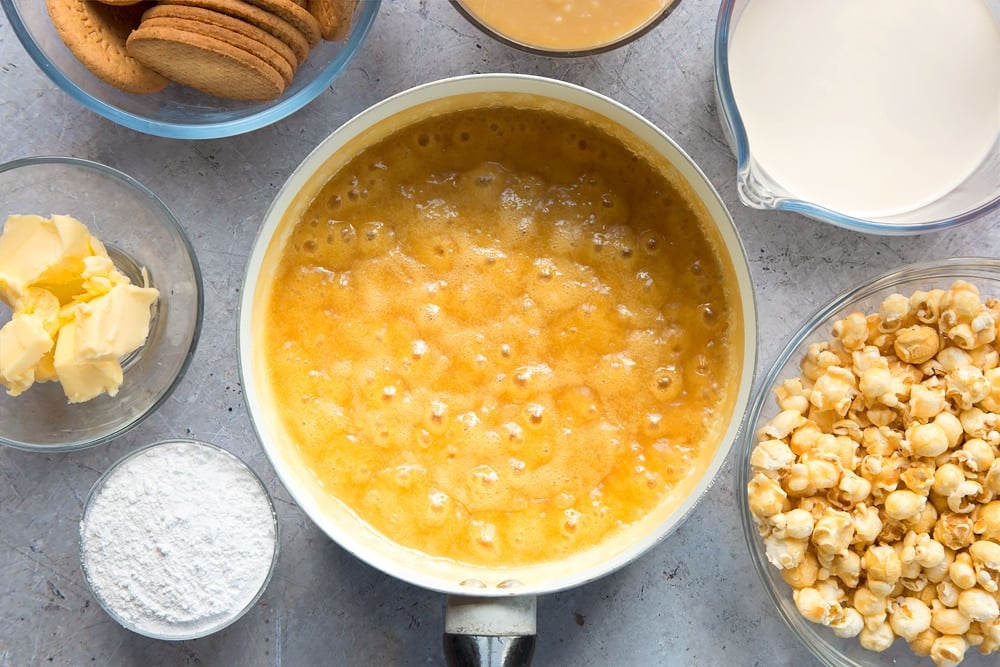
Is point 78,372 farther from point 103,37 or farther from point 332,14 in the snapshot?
point 332,14

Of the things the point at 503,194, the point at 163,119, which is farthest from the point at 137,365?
the point at 503,194

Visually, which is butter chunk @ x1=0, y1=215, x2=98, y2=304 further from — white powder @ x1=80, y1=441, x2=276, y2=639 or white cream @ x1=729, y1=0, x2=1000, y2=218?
white cream @ x1=729, y1=0, x2=1000, y2=218

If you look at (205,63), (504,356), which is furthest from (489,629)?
(205,63)

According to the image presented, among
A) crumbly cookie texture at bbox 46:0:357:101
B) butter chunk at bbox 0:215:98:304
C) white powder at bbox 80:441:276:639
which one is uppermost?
crumbly cookie texture at bbox 46:0:357:101

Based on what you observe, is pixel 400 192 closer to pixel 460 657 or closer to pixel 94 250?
pixel 94 250

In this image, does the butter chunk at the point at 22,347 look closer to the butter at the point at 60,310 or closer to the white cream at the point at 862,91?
the butter at the point at 60,310

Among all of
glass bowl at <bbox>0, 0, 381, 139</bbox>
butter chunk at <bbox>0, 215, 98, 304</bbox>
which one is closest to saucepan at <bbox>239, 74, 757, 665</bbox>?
glass bowl at <bbox>0, 0, 381, 139</bbox>
